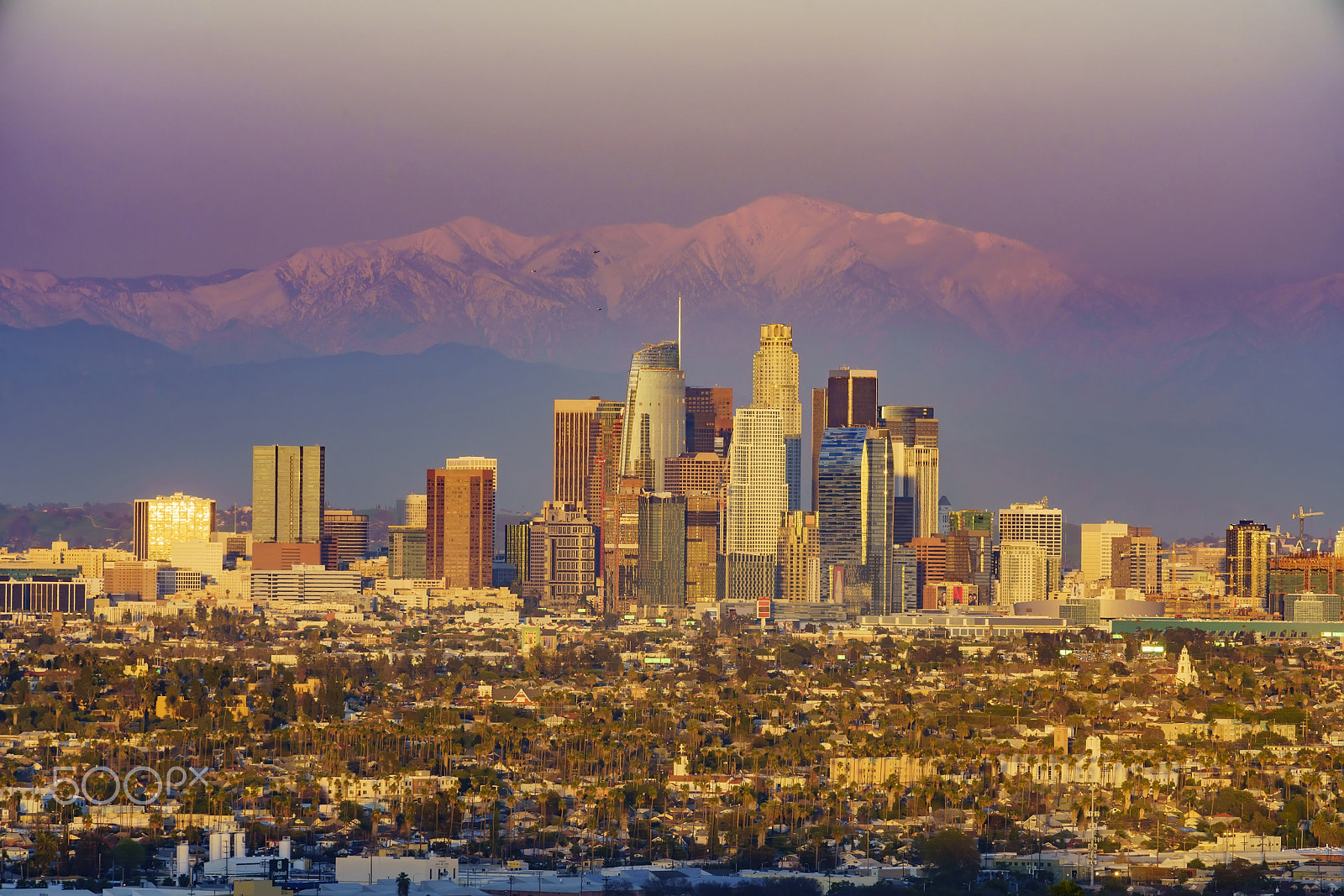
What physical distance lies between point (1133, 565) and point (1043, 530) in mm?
1927

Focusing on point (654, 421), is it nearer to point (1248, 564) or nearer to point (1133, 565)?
point (1133, 565)

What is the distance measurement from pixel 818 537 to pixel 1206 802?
34618 millimetres

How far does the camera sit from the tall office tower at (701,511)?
55.6 meters

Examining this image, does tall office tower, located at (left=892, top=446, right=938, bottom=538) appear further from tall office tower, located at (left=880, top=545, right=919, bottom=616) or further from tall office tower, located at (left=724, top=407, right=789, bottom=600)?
tall office tower, located at (left=724, top=407, right=789, bottom=600)

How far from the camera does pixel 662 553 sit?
183 feet

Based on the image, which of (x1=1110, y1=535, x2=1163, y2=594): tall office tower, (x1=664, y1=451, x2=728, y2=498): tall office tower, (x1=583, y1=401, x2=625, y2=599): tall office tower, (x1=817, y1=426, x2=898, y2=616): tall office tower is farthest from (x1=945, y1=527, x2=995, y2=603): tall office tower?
(x1=583, y1=401, x2=625, y2=599): tall office tower

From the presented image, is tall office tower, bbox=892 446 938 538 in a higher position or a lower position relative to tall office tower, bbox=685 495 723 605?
higher

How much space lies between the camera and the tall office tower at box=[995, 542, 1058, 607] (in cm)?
5622

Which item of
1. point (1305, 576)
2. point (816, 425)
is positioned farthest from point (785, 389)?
point (1305, 576)

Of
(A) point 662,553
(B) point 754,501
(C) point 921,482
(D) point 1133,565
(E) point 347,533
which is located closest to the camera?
(A) point 662,553

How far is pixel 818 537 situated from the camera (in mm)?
57344

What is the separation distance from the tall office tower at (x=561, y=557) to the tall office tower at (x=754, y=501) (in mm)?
2741

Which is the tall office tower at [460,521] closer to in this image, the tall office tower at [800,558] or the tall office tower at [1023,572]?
the tall office tower at [800,558]

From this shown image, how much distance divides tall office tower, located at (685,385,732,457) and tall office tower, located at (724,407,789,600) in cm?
67
